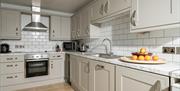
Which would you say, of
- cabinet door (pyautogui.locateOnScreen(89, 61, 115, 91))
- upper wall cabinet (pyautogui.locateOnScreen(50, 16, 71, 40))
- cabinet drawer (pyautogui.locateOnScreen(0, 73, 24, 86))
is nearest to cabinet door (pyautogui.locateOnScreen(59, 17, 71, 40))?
upper wall cabinet (pyautogui.locateOnScreen(50, 16, 71, 40))

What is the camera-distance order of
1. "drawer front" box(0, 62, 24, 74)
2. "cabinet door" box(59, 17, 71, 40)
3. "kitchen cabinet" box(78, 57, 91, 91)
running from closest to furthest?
"kitchen cabinet" box(78, 57, 91, 91), "drawer front" box(0, 62, 24, 74), "cabinet door" box(59, 17, 71, 40)

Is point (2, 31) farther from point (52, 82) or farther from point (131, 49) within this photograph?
point (131, 49)

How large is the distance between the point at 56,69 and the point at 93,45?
1299 mm

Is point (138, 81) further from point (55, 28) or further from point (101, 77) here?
point (55, 28)

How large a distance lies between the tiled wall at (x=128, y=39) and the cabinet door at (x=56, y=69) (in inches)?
41.5

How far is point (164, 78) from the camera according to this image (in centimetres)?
91

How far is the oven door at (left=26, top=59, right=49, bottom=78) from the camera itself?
2977mm

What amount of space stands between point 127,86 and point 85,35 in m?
1.94

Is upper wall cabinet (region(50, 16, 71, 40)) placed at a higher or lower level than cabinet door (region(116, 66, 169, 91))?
higher

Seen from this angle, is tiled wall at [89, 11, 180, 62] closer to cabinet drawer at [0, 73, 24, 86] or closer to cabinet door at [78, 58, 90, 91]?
cabinet door at [78, 58, 90, 91]

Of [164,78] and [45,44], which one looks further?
[45,44]

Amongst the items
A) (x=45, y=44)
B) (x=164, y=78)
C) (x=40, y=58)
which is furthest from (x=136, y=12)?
(x=45, y=44)

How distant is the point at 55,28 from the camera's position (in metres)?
3.75

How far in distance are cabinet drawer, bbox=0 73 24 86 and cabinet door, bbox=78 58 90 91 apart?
160 centimetres
